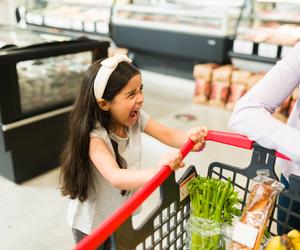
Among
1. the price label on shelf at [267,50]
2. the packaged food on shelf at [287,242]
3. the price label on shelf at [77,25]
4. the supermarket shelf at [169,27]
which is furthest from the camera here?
the price label on shelf at [77,25]

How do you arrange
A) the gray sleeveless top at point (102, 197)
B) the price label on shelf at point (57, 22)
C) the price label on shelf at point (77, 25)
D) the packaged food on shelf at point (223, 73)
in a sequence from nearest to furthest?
the gray sleeveless top at point (102, 197), the packaged food on shelf at point (223, 73), the price label on shelf at point (77, 25), the price label on shelf at point (57, 22)

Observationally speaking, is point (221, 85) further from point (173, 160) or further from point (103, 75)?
point (173, 160)

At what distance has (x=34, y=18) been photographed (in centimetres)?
571

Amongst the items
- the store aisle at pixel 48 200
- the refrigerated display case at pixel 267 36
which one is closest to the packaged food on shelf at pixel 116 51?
the store aisle at pixel 48 200

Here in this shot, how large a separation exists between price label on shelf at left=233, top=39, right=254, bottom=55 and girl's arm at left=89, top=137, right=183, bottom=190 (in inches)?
119

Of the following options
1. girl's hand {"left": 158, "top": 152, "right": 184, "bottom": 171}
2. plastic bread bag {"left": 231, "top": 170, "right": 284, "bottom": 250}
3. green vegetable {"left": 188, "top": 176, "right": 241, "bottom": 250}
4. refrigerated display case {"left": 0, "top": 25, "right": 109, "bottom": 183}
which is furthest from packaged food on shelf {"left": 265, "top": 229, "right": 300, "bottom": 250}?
refrigerated display case {"left": 0, "top": 25, "right": 109, "bottom": 183}

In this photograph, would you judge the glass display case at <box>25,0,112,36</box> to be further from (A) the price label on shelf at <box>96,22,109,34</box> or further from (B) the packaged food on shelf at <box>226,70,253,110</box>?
(B) the packaged food on shelf at <box>226,70,253,110</box>

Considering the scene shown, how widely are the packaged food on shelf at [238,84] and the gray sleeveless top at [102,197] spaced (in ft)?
9.15

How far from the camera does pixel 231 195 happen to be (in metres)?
0.94

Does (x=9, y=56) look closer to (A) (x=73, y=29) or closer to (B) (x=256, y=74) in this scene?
(B) (x=256, y=74)

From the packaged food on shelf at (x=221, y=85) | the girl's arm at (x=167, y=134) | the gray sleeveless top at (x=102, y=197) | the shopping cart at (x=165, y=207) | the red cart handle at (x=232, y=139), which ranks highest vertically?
the red cart handle at (x=232, y=139)

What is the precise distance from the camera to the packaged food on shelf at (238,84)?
12.9 feet

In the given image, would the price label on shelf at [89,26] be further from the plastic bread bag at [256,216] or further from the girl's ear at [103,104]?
the plastic bread bag at [256,216]

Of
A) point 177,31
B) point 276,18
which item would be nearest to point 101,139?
point 177,31
